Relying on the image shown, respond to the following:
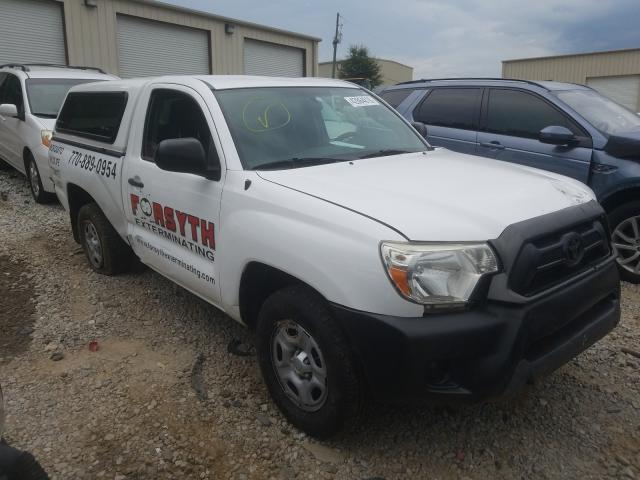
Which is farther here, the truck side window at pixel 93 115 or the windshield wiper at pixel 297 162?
the truck side window at pixel 93 115

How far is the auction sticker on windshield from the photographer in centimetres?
387

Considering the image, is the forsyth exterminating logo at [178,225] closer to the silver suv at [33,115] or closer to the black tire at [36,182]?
the silver suv at [33,115]

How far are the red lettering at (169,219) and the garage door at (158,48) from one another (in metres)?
13.9

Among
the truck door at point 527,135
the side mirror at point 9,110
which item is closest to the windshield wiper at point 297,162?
the truck door at point 527,135

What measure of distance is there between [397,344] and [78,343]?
2574 mm

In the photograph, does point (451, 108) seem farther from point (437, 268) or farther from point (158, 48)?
point (158, 48)

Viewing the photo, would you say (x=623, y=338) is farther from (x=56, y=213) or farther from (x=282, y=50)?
(x=282, y=50)

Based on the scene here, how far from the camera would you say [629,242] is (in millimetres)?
4711

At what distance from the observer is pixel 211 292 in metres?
3.20

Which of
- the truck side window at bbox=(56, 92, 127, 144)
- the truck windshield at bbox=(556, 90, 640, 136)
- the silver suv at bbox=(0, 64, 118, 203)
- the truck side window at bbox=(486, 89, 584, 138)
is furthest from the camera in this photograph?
the silver suv at bbox=(0, 64, 118, 203)

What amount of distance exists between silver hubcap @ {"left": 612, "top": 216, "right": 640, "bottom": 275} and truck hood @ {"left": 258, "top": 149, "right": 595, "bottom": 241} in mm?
1985

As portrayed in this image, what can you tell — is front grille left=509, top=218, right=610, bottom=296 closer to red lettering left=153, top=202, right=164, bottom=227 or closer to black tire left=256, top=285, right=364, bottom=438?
black tire left=256, top=285, right=364, bottom=438

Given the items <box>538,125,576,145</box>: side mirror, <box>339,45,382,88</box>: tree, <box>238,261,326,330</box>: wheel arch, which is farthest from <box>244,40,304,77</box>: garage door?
<box>339,45,382,88</box>: tree

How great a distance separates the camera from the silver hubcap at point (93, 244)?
477 centimetres
